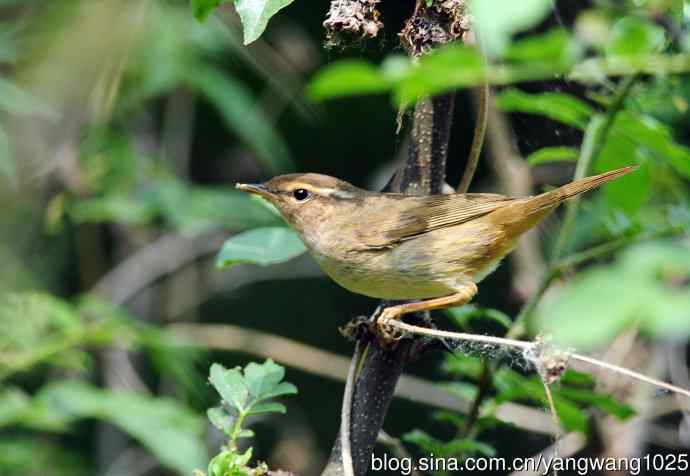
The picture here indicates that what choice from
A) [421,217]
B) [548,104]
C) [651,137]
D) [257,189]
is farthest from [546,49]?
[257,189]

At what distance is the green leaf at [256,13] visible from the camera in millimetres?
1997

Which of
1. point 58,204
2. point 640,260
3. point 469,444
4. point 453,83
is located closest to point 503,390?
point 469,444

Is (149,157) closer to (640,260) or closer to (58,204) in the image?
(58,204)

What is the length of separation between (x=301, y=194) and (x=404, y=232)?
47cm

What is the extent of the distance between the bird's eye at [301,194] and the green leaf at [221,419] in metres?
1.45

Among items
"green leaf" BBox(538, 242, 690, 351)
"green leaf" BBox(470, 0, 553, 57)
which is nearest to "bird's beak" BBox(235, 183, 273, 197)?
"green leaf" BBox(470, 0, 553, 57)

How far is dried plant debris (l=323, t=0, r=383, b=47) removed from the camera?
212 centimetres

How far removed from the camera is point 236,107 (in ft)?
16.5

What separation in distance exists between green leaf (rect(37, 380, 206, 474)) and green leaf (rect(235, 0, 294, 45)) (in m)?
2.23

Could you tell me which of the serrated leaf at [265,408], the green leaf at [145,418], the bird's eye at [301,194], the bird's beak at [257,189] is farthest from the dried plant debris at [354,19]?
the green leaf at [145,418]

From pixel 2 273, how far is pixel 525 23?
14.8 feet

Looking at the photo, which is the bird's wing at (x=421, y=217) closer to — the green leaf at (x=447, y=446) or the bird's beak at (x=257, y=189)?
the bird's beak at (x=257, y=189)

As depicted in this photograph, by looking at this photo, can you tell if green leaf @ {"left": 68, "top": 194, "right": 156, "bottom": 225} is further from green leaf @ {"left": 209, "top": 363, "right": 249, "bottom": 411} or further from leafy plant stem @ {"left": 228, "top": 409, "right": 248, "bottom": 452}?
leafy plant stem @ {"left": 228, "top": 409, "right": 248, "bottom": 452}

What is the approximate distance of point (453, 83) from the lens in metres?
1.41
